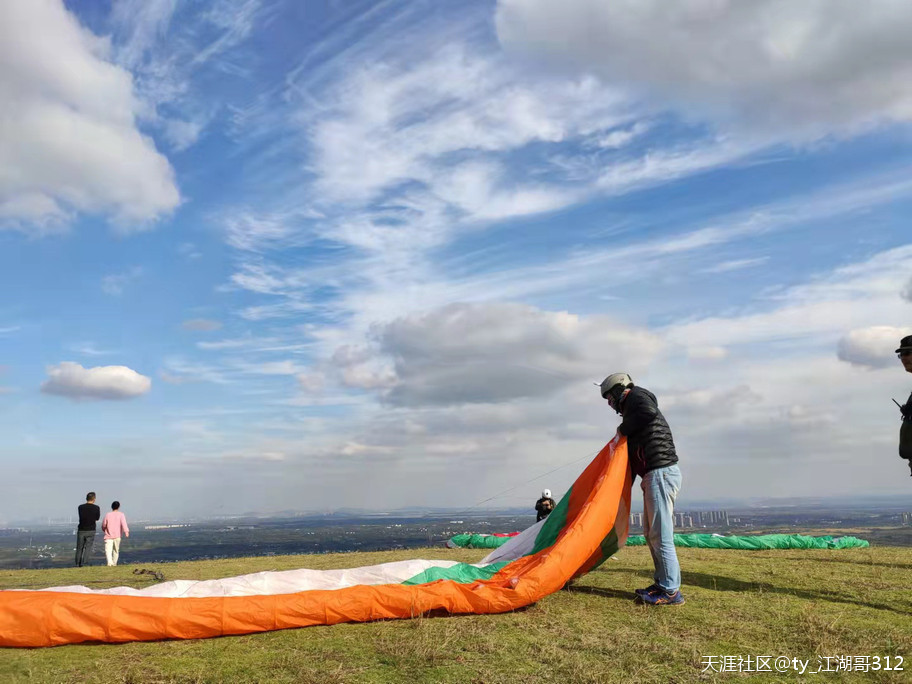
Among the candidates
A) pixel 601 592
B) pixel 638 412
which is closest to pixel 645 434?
pixel 638 412

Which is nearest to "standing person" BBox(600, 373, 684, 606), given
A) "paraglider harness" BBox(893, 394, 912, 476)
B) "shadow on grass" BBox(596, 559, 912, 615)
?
"shadow on grass" BBox(596, 559, 912, 615)

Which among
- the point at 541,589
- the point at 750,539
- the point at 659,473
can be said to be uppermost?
the point at 659,473

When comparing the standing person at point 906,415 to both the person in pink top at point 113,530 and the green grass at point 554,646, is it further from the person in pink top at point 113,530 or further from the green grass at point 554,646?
the person in pink top at point 113,530

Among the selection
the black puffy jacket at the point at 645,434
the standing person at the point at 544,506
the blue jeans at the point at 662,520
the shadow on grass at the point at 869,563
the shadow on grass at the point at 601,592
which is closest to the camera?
the blue jeans at the point at 662,520

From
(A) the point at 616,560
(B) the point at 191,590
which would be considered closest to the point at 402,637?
(B) the point at 191,590

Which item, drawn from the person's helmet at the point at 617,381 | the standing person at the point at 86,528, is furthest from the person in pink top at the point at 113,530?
the person's helmet at the point at 617,381

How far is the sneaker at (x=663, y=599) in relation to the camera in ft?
22.9

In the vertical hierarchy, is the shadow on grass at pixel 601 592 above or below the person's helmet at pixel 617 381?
below

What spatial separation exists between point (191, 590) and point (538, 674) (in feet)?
12.9

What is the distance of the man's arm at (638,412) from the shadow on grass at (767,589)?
7.83ft

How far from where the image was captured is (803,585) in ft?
27.7

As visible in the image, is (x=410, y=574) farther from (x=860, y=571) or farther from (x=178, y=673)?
(x=860, y=571)

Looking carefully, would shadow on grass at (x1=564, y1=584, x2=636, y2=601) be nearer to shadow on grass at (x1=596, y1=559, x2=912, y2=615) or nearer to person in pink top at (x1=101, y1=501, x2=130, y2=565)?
shadow on grass at (x1=596, y1=559, x2=912, y2=615)

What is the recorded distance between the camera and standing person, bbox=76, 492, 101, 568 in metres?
16.8
